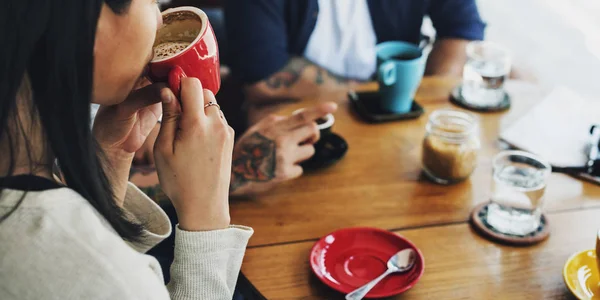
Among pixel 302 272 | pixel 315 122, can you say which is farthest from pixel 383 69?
pixel 302 272

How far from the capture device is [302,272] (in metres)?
1.03

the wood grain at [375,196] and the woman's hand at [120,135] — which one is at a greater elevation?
the woman's hand at [120,135]

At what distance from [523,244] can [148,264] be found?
0.65 m

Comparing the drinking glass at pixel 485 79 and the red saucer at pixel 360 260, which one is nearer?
the red saucer at pixel 360 260

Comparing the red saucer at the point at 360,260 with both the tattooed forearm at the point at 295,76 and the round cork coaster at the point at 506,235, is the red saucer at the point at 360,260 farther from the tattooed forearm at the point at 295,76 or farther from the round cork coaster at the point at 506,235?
the tattooed forearm at the point at 295,76

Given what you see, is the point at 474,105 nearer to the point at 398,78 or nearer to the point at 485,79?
the point at 485,79

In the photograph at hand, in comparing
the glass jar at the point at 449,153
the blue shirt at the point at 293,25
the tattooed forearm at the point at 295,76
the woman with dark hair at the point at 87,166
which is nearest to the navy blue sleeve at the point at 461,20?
the blue shirt at the point at 293,25

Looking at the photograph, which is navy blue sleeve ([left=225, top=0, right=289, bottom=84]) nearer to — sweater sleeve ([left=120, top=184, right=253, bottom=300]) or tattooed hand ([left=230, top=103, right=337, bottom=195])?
tattooed hand ([left=230, top=103, right=337, bottom=195])

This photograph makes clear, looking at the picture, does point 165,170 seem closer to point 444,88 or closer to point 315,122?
point 315,122

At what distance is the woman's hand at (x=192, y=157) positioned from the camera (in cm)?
94

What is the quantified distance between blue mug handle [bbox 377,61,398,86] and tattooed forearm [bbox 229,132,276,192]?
351mm

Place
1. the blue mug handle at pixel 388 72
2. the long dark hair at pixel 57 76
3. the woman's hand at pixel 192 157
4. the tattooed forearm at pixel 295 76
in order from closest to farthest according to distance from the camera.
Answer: the long dark hair at pixel 57 76 → the woman's hand at pixel 192 157 → the blue mug handle at pixel 388 72 → the tattooed forearm at pixel 295 76

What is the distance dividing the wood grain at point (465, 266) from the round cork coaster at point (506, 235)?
1 cm

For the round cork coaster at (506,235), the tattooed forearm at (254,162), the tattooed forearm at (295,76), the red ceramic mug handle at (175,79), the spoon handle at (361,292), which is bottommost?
the tattooed forearm at (295,76)
